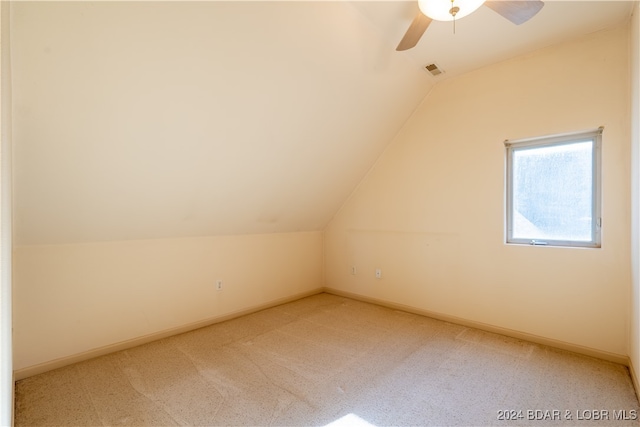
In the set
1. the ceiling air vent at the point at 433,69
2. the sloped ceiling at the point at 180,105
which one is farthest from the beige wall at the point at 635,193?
the sloped ceiling at the point at 180,105

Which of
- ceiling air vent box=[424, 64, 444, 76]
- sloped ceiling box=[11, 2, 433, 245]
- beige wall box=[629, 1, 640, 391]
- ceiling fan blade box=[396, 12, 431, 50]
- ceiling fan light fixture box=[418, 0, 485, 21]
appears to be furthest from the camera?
ceiling air vent box=[424, 64, 444, 76]

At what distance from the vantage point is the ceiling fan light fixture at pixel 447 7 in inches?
67.1

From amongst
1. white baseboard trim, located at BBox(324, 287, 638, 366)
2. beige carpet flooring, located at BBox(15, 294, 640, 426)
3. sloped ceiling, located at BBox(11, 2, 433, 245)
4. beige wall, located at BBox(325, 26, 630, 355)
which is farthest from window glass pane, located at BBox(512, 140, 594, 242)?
sloped ceiling, located at BBox(11, 2, 433, 245)

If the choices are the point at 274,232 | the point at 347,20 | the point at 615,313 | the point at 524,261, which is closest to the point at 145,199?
the point at 274,232

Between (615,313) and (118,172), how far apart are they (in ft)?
13.2

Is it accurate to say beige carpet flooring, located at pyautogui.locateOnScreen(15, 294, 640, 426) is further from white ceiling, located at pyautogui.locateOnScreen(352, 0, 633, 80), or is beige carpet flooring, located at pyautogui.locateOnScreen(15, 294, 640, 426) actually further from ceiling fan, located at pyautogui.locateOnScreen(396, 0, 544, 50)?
white ceiling, located at pyautogui.locateOnScreen(352, 0, 633, 80)

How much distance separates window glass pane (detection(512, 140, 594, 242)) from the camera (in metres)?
2.51

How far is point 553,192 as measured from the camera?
265 cm

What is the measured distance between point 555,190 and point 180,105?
323 centimetres

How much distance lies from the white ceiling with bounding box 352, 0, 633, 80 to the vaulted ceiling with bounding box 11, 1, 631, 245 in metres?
0.01

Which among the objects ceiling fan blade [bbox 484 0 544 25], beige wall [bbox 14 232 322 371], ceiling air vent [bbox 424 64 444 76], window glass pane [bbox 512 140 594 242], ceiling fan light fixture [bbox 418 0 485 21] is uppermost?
ceiling air vent [bbox 424 64 444 76]

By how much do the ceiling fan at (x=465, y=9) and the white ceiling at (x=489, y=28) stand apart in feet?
1.05

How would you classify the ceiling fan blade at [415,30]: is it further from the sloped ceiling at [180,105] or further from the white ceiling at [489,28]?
the sloped ceiling at [180,105]

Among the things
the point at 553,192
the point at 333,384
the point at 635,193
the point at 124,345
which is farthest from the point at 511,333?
the point at 124,345
